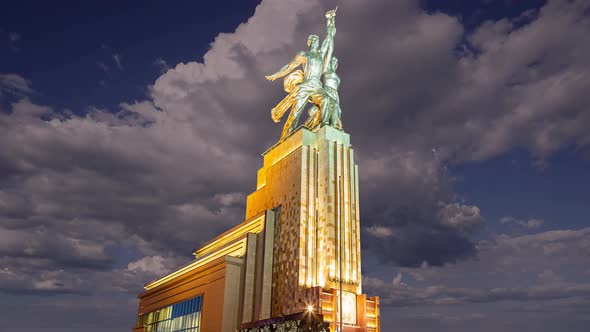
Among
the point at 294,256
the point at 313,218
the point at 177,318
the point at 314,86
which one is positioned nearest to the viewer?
the point at 294,256

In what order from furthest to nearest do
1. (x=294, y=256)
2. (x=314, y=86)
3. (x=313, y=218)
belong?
1. (x=314, y=86)
2. (x=313, y=218)
3. (x=294, y=256)

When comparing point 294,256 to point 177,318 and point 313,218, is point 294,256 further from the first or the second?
point 177,318

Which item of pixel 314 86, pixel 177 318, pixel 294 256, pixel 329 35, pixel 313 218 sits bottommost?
pixel 177 318

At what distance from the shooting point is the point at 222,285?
179ft

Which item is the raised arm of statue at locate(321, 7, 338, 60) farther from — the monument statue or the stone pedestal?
the stone pedestal

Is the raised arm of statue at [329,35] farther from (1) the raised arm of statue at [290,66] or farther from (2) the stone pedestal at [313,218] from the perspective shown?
(2) the stone pedestal at [313,218]

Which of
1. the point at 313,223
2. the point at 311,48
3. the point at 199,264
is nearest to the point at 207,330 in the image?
the point at 199,264

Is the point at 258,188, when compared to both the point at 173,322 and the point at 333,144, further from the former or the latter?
the point at 173,322

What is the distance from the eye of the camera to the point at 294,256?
5331cm

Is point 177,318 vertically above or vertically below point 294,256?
below

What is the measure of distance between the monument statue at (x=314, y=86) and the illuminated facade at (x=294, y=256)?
399cm

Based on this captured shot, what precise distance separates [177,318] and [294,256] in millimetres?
19085

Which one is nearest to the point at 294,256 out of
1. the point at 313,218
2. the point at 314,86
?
the point at 313,218

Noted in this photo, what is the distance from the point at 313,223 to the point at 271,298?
891 centimetres
